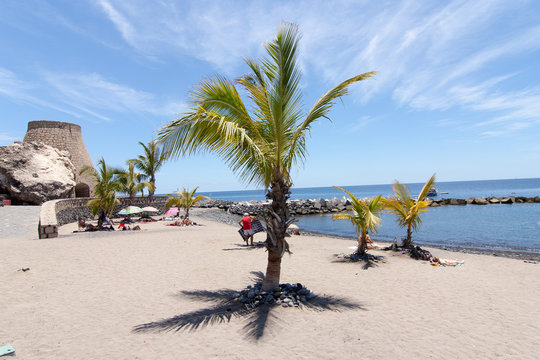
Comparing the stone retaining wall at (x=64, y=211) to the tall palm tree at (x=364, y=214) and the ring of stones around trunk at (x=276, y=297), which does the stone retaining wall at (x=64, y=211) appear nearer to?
the ring of stones around trunk at (x=276, y=297)

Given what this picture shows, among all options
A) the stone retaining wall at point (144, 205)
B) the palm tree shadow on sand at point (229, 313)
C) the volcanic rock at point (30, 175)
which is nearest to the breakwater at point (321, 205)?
the stone retaining wall at point (144, 205)

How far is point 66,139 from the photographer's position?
32.9m

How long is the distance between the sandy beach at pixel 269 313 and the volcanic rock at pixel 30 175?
19.3 m

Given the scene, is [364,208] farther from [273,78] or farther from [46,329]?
[46,329]

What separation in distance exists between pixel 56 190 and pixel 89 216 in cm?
513

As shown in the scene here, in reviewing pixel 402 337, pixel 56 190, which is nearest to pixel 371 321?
pixel 402 337

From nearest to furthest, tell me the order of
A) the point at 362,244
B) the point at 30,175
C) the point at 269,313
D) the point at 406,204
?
the point at 269,313 → the point at 362,244 → the point at 406,204 → the point at 30,175

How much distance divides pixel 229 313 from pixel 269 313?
717 mm

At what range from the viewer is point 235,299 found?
241 inches

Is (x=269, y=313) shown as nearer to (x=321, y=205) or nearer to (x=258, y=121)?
(x=258, y=121)

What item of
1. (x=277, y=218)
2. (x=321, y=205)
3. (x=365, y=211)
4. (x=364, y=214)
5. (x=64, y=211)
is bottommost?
(x=321, y=205)

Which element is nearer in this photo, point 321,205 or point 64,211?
point 64,211

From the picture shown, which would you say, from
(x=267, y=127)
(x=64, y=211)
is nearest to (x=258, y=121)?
(x=267, y=127)

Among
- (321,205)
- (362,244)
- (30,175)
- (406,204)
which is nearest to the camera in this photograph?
(362,244)
